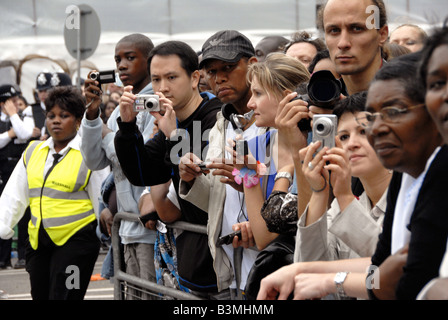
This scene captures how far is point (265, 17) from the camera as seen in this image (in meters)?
14.9

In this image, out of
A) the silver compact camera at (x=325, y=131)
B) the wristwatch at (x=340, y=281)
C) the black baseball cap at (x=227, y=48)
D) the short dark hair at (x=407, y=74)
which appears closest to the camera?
the short dark hair at (x=407, y=74)

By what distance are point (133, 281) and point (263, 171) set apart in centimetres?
164

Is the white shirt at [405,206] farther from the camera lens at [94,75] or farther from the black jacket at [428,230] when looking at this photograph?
the camera lens at [94,75]

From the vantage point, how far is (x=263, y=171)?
3812 mm

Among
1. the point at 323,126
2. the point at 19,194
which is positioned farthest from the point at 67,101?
the point at 323,126

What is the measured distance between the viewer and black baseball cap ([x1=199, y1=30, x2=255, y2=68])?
4.55 meters

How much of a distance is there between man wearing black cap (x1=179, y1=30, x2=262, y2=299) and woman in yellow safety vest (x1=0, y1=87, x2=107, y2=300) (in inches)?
73.4

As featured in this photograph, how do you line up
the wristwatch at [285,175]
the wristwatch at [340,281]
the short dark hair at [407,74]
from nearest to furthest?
the short dark hair at [407,74] < the wristwatch at [340,281] < the wristwatch at [285,175]

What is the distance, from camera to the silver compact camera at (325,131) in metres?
2.97

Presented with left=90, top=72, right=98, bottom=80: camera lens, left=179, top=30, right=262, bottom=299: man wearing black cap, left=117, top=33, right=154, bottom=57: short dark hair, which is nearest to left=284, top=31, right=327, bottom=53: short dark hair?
left=117, top=33, right=154, bottom=57: short dark hair

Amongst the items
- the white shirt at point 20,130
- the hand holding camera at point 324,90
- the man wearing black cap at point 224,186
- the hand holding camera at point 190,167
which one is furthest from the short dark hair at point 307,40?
the white shirt at point 20,130

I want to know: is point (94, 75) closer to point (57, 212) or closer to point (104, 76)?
point (104, 76)

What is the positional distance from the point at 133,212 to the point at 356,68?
216 cm

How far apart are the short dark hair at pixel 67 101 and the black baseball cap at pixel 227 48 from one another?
1.93 m
